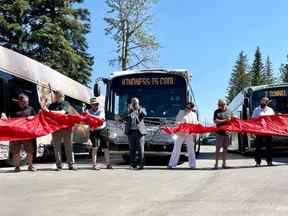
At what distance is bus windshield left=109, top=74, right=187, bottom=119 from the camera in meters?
20.3

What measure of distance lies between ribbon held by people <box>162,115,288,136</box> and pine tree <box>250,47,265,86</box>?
113962 mm

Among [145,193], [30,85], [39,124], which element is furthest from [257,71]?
[145,193]

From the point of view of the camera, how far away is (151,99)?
2066 centimetres

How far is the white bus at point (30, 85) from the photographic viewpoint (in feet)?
59.4

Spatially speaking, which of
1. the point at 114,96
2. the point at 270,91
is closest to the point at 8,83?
the point at 114,96

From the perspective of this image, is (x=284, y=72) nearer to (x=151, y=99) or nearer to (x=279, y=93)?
(x=279, y=93)

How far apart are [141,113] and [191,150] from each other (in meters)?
1.67

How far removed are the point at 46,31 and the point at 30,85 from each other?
114 feet

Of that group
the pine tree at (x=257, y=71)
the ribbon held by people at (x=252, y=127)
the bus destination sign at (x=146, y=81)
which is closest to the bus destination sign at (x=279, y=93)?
the bus destination sign at (x=146, y=81)

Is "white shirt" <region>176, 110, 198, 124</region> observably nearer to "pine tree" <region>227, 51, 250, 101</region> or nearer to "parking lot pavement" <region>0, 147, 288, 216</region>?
"parking lot pavement" <region>0, 147, 288, 216</region>

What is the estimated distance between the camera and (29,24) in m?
55.9

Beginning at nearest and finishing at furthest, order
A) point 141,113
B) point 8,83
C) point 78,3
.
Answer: point 141,113, point 8,83, point 78,3

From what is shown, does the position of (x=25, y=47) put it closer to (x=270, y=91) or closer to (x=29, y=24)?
(x=29, y=24)

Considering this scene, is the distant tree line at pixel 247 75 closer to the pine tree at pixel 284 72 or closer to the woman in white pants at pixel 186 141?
the pine tree at pixel 284 72
